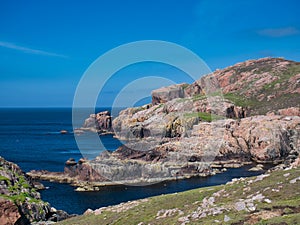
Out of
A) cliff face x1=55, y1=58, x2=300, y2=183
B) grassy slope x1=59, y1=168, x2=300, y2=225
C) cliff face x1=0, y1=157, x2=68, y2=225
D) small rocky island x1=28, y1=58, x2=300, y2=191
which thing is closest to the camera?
grassy slope x1=59, y1=168, x2=300, y2=225

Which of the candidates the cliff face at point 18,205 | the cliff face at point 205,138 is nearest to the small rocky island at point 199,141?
the cliff face at point 205,138

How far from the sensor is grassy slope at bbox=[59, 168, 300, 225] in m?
25.8

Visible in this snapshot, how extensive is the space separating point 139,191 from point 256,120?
71.9m

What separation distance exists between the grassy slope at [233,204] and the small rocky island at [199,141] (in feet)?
136

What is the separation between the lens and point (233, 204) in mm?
30484

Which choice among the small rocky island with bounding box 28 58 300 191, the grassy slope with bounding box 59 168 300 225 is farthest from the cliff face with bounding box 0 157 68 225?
the small rocky island with bounding box 28 58 300 191

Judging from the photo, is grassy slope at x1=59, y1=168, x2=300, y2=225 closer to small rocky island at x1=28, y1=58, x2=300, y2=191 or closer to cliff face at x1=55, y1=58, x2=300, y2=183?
small rocky island at x1=28, y1=58, x2=300, y2=191

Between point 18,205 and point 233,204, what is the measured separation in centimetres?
3271

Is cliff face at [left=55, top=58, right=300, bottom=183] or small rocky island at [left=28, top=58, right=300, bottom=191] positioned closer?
small rocky island at [left=28, top=58, right=300, bottom=191]

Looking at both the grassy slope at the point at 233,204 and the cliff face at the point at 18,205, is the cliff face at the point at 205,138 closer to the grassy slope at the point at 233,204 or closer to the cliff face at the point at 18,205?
the cliff face at the point at 18,205

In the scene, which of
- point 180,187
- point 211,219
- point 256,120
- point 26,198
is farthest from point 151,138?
point 211,219

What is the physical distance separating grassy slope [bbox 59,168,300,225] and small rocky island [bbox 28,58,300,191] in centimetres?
4130

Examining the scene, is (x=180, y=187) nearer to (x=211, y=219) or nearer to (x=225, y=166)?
(x=225, y=166)

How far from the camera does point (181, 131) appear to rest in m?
153
